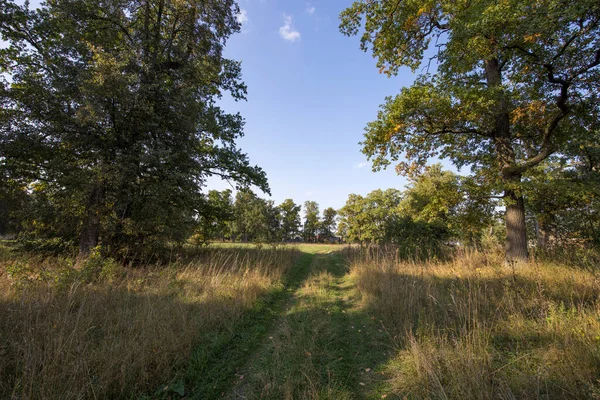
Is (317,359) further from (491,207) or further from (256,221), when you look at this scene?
(256,221)

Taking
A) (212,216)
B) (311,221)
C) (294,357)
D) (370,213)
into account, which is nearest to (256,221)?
(370,213)

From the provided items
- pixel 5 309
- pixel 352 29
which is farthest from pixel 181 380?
pixel 352 29

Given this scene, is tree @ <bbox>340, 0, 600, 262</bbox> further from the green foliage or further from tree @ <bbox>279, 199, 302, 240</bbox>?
tree @ <bbox>279, 199, 302, 240</bbox>

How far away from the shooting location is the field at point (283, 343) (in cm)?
264

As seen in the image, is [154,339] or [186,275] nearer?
[154,339]

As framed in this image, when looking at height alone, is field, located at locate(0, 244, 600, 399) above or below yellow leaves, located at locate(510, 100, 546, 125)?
below

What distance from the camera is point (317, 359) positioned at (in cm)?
379

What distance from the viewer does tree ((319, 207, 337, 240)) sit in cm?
9023

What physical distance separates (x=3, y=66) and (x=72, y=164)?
5.26m

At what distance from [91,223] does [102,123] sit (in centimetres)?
398

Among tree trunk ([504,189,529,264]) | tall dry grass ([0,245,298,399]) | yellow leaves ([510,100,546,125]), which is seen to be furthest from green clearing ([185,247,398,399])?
yellow leaves ([510,100,546,125])

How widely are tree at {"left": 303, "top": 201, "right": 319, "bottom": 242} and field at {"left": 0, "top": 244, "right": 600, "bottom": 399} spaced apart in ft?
258

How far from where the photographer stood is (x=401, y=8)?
1020cm

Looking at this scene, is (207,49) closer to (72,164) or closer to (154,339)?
(72,164)
